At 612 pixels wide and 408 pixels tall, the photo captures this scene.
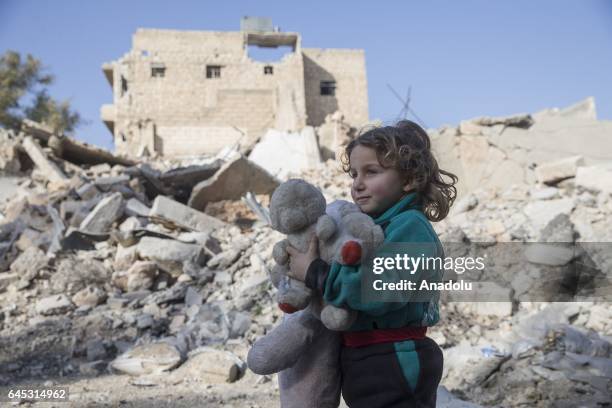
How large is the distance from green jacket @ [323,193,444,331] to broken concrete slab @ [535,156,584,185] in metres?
6.03

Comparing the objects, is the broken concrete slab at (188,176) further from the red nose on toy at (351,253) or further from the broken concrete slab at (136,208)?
the red nose on toy at (351,253)

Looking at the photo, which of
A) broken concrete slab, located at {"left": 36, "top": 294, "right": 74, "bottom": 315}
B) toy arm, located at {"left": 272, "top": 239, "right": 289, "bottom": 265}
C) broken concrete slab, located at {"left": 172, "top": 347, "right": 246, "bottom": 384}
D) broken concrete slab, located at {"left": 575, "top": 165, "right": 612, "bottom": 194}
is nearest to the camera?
toy arm, located at {"left": 272, "top": 239, "right": 289, "bottom": 265}

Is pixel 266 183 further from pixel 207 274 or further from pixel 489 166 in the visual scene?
pixel 489 166

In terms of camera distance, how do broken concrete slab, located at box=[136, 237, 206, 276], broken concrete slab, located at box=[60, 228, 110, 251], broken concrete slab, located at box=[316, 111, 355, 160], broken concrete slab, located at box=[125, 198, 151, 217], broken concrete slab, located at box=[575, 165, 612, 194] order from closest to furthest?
broken concrete slab, located at box=[575, 165, 612, 194]
broken concrete slab, located at box=[136, 237, 206, 276]
broken concrete slab, located at box=[60, 228, 110, 251]
broken concrete slab, located at box=[125, 198, 151, 217]
broken concrete slab, located at box=[316, 111, 355, 160]

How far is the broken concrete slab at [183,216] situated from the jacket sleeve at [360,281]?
6.31 metres

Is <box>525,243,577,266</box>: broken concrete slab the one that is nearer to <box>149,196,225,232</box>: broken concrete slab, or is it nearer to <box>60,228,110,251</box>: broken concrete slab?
<box>149,196,225,232</box>: broken concrete slab

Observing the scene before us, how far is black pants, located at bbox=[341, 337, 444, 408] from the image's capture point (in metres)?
1.48

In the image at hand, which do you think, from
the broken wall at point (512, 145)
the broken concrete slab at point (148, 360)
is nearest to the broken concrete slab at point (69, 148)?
the broken wall at point (512, 145)

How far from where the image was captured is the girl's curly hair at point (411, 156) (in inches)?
63.7

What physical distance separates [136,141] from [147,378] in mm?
15026

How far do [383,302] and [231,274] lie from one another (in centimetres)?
516

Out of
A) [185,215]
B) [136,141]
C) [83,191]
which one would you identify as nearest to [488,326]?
[185,215]

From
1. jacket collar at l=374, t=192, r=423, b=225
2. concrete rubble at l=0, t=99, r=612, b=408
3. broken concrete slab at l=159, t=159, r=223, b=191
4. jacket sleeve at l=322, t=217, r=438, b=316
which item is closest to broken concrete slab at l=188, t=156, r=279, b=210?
concrete rubble at l=0, t=99, r=612, b=408

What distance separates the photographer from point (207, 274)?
6.42 m
